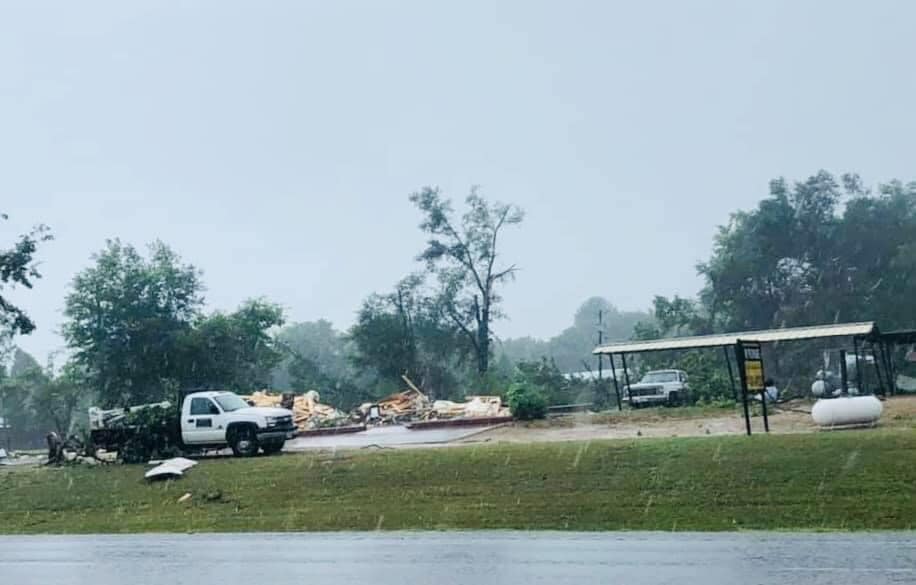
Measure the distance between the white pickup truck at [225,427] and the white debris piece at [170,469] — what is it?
221 centimetres

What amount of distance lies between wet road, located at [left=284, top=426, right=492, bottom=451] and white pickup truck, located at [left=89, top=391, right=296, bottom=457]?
2055 mm

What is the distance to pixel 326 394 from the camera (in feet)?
201

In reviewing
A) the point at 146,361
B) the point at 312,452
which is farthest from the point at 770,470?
the point at 146,361

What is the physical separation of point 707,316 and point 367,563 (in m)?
56.4

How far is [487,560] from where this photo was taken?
1296cm

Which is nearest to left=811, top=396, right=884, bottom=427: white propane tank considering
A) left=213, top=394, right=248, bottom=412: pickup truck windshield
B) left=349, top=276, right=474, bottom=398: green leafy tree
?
left=213, top=394, right=248, bottom=412: pickup truck windshield

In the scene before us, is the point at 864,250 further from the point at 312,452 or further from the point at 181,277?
the point at 312,452

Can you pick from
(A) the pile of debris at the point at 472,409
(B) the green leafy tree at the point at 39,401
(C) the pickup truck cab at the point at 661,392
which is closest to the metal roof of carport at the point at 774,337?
(C) the pickup truck cab at the point at 661,392

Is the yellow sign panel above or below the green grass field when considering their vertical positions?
above

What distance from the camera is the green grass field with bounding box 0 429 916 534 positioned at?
17641mm

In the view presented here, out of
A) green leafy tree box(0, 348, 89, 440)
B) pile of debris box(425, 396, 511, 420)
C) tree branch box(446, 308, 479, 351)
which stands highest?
tree branch box(446, 308, 479, 351)

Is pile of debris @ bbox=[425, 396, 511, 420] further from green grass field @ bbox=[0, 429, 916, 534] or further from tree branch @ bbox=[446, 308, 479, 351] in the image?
tree branch @ bbox=[446, 308, 479, 351]

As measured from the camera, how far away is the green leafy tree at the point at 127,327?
52.0m

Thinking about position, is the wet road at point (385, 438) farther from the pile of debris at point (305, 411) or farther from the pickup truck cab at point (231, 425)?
the pile of debris at point (305, 411)
